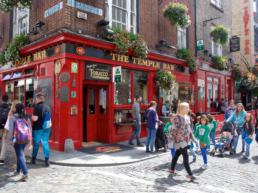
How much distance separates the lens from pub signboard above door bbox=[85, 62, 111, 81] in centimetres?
1000

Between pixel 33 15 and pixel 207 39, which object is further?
pixel 207 39

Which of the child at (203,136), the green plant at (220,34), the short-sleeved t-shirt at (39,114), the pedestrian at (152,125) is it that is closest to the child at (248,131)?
the child at (203,136)

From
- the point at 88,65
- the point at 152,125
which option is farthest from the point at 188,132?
the point at 88,65

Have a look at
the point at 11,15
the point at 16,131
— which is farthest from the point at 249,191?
the point at 11,15

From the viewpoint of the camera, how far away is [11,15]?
43.9 ft

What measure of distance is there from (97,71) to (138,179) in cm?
521

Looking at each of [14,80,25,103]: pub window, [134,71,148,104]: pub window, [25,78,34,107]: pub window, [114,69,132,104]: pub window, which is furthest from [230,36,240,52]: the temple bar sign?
[14,80,25,103]: pub window

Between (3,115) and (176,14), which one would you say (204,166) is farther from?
(176,14)

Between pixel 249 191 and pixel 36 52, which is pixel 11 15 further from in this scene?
pixel 249 191

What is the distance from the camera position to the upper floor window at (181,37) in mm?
14817

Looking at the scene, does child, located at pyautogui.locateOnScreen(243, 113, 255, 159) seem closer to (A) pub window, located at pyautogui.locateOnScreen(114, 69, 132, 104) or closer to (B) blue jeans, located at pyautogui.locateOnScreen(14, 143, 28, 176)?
(A) pub window, located at pyautogui.locateOnScreen(114, 69, 132, 104)

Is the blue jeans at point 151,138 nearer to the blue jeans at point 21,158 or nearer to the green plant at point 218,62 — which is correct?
A: the blue jeans at point 21,158

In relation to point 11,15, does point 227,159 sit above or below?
below

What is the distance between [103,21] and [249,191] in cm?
767
